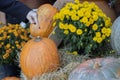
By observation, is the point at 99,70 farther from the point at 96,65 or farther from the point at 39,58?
the point at 39,58

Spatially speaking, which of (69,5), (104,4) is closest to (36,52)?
(69,5)

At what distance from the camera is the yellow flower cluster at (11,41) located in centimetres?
290

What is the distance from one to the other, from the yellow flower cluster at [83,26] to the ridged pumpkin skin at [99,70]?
19.9 inches

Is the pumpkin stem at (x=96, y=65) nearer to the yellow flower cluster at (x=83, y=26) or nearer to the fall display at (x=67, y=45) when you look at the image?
the fall display at (x=67, y=45)

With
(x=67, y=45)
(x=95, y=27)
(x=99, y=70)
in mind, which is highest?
(x=95, y=27)

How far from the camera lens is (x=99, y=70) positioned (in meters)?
1.89

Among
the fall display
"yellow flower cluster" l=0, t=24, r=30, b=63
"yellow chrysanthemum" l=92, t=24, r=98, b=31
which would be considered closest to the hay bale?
the fall display

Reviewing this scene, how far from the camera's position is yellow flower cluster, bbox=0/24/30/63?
2896mm

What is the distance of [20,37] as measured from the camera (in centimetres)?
295

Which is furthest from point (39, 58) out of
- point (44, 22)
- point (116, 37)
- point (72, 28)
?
point (116, 37)

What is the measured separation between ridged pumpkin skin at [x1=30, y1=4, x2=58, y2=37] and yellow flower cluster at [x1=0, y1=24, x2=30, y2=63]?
23 cm

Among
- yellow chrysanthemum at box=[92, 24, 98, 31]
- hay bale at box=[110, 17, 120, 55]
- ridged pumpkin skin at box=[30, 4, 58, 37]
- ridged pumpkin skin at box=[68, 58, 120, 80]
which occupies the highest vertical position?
ridged pumpkin skin at box=[30, 4, 58, 37]

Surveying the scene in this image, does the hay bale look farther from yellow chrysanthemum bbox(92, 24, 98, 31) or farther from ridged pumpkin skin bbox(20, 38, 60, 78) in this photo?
ridged pumpkin skin bbox(20, 38, 60, 78)

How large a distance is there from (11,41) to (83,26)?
79 cm
